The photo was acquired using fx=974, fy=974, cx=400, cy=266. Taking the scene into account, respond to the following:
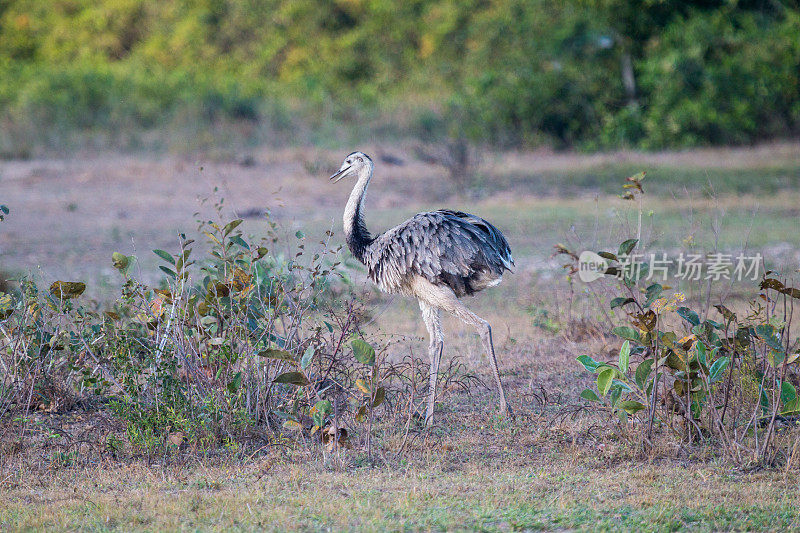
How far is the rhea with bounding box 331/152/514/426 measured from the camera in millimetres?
5461

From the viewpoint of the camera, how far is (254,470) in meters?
4.67

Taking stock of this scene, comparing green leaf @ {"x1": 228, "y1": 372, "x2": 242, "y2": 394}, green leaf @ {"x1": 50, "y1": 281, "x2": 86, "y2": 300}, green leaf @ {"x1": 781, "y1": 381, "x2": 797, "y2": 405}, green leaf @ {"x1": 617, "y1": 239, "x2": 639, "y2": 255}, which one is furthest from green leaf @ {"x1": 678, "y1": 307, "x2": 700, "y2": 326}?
green leaf @ {"x1": 50, "y1": 281, "x2": 86, "y2": 300}

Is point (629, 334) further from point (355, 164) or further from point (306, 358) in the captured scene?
point (355, 164)

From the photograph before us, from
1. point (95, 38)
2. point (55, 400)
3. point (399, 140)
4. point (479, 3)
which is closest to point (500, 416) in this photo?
point (55, 400)

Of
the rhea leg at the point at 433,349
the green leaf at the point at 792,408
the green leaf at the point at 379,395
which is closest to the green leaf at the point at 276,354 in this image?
the green leaf at the point at 379,395

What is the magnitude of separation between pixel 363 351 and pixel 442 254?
3.35ft

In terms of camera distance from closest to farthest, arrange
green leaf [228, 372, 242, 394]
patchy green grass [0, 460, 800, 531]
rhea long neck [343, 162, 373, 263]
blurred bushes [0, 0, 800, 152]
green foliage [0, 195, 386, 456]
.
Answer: patchy green grass [0, 460, 800, 531]
green foliage [0, 195, 386, 456]
green leaf [228, 372, 242, 394]
rhea long neck [343, 162, 373, 263]
blurred bushes [0, 0, 800, 152]

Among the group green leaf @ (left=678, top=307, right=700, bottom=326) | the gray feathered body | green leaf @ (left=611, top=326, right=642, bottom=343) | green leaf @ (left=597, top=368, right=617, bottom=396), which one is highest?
the gray feathered body

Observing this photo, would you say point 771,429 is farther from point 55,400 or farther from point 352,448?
point 55,400

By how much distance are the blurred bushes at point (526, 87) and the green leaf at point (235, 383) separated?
1410 centimetres

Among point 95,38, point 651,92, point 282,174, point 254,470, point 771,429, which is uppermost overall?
point 95,38

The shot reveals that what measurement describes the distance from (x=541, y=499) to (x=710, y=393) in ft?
3.43

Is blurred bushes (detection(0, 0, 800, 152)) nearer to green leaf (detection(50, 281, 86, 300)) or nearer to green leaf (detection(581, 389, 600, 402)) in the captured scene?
green leaf (detection(50, 281, 86, 300))

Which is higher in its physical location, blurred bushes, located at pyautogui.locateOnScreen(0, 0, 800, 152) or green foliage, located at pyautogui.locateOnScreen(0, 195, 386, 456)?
blurred bushes, located at pyautogui.locateOnScreen(0, 0, 800, 152)
